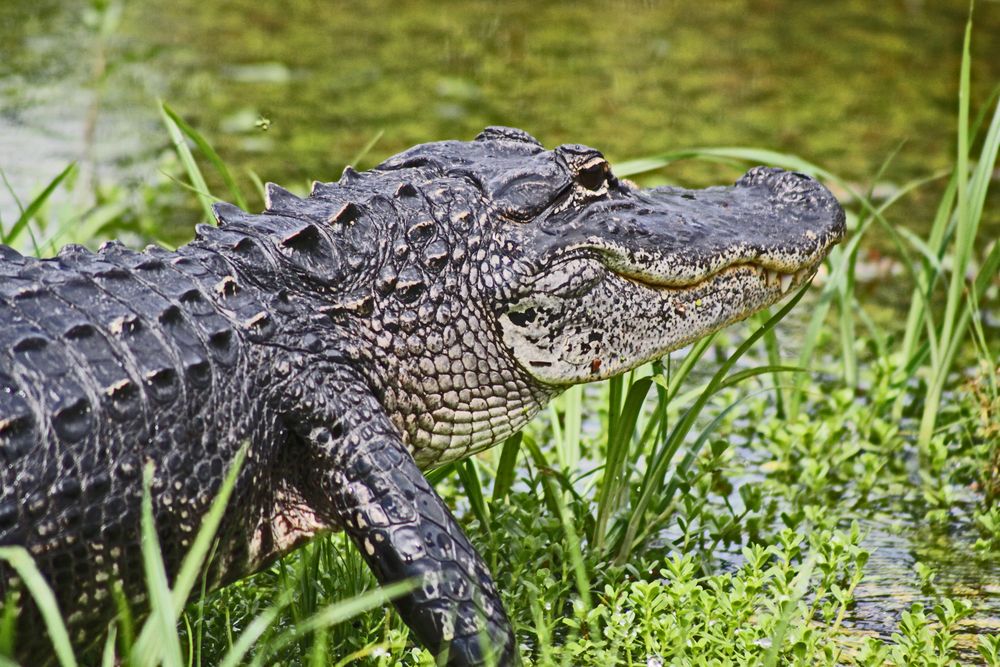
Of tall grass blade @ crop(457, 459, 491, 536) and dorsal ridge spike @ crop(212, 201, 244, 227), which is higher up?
dorsal ridge spike @ crop(212, 201, 244, 227)

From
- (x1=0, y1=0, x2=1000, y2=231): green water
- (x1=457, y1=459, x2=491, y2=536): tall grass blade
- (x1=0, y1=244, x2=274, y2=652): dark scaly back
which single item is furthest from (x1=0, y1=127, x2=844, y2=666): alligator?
(x1=0, y1=0, x2=1000, y2=231): green water

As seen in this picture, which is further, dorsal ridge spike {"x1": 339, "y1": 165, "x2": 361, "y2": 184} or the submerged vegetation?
dorsal ridge spike {"x1": 339, "y1": 165, "x2": 361, "y2": 184}

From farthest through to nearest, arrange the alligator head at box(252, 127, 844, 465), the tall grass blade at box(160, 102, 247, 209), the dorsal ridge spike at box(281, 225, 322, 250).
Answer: the tall grass blade at box(160, 102, 247, 209), the alligator head at box(252, 127, 844, 465), the dorsal ridge spike at box(281, 225, 322, 250)

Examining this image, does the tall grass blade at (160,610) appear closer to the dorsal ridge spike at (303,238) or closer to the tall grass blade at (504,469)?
the dorsal ridge spike at (303,238)

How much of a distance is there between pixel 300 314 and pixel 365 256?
203mm

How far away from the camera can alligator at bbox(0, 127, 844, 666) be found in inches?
94.7

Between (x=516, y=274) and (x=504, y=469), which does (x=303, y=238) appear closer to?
(x=516, y=274)

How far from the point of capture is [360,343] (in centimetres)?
279

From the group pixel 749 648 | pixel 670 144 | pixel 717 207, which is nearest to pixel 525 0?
pixel 670 144

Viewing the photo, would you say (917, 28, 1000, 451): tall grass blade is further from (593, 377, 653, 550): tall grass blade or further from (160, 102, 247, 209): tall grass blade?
(160, 102, 247, 209): tall grass blade

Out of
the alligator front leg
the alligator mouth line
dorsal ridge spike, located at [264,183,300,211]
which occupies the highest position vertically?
dorsal ridge spike, located at [264,183,300,211]

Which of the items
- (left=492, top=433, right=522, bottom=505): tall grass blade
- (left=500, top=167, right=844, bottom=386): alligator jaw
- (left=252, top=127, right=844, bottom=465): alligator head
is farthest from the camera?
(left=492, top=433, right=522, bottom=505): tall grass blade

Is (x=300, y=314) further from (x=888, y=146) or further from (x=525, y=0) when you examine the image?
(x=525, y=0)

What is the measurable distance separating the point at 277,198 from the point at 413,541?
833 mm
